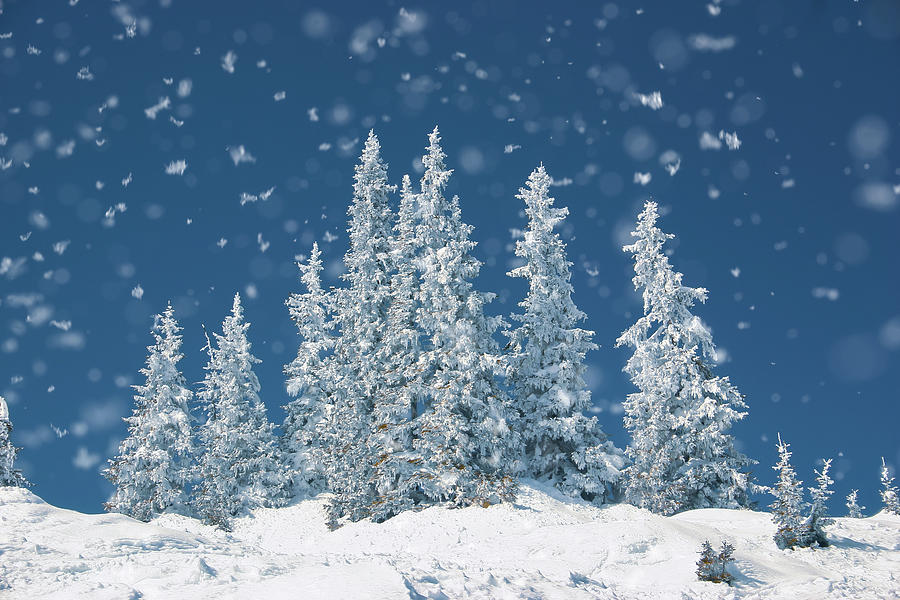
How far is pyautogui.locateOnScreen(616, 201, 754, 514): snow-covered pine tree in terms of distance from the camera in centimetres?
2258

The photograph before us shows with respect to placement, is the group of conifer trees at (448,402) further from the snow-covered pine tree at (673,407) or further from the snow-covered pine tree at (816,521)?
the snow-covered pine tree at (816,521)

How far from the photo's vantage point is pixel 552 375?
25.4m

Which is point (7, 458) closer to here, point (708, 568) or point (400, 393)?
point (400, 393)

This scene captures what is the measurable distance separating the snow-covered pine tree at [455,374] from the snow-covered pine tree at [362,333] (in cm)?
340

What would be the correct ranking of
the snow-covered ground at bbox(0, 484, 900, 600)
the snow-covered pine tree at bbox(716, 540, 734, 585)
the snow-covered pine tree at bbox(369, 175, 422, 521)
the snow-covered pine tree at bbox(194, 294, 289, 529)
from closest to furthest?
the snow-covered ground at bbox(0, 484, 900, 600)
the snow-covered pine tree at bbox(716, 540, 734, 585)
the snow-covered pine tree at bbox(369, 175, 422, 521)
the snow-covered pine tree at bbox(194, 294, 289, 529)

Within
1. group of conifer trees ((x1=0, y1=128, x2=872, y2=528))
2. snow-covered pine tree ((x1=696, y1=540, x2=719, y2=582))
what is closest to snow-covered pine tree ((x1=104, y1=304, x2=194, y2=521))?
group of conifer trees ((x1=0, y1=128, x2=872, y2=528))

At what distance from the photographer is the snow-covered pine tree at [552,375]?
24500 millimetres

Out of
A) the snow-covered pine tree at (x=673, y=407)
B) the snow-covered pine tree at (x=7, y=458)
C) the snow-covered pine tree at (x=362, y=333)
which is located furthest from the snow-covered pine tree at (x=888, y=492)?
the snow-covered pine tree at (x=7, y=458)

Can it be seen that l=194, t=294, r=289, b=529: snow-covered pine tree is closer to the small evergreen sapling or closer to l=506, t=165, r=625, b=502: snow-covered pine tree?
l=506, t=165, r=625, b=502: snow-covered pine tree

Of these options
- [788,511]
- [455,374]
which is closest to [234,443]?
[455,374]

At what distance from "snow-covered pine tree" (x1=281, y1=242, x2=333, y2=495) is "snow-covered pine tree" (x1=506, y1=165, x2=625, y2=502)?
10.9 meters

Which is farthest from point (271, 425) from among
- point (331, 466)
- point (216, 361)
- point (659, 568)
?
point (659, 568)

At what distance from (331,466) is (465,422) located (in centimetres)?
874

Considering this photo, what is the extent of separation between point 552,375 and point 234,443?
1815cm
